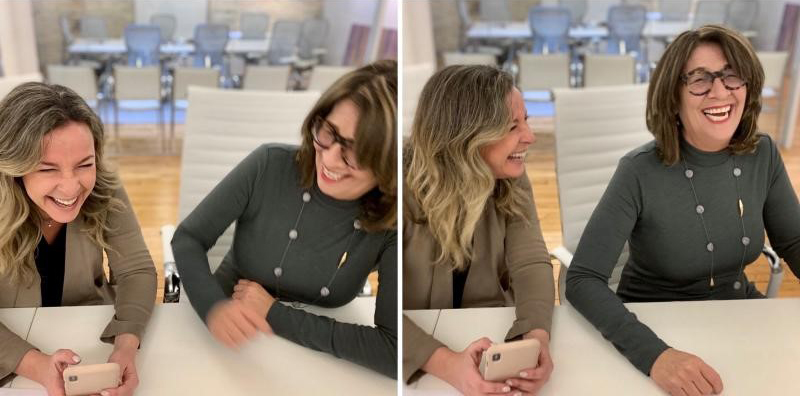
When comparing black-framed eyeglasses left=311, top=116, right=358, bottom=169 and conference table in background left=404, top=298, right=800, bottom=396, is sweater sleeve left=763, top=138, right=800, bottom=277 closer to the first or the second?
conference table in background left=404, top=298, right=800, bottom=396

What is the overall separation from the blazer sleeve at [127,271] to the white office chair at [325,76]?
0.51m

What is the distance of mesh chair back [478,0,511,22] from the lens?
2.13 meters

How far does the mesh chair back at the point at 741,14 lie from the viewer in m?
2.07

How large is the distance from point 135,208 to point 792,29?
159 centimetres

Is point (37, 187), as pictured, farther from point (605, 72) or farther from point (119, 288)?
point (605, 72)

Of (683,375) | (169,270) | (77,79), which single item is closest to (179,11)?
(77,79)

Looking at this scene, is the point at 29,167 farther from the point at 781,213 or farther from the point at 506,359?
the point at 781,213

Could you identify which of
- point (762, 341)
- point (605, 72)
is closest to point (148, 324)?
point (605, 72)

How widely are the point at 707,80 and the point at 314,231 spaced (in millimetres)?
964

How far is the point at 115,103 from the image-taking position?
213 cm

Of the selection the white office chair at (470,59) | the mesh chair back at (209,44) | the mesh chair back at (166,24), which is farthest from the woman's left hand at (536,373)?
the mesh chair back at (166,24)

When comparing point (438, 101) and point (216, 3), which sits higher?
point (216, 3)

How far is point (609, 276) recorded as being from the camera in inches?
84.7

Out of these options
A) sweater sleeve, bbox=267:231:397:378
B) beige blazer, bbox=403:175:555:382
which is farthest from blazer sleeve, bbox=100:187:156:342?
beige blazer, bbox=403:175:555:382
